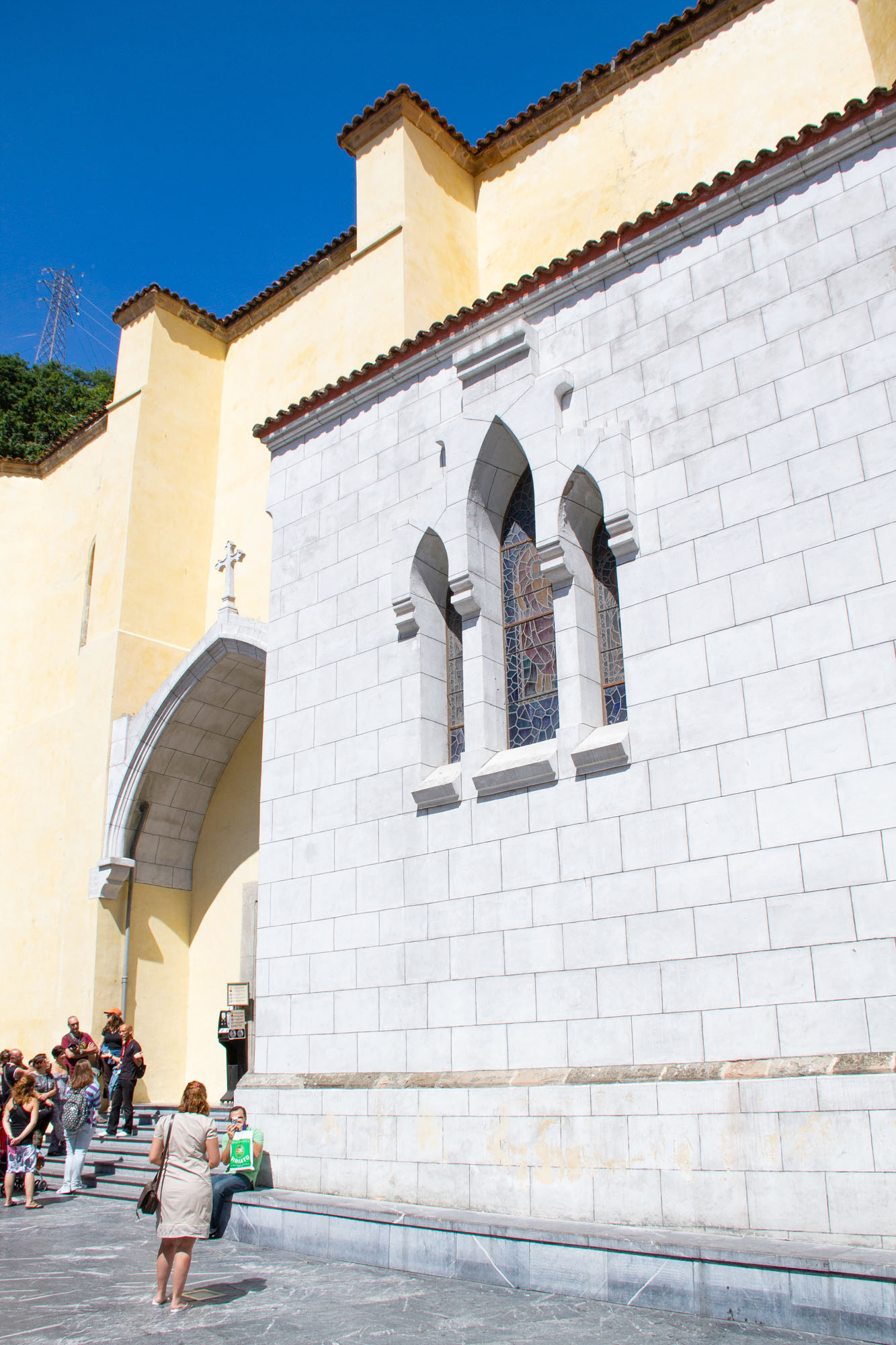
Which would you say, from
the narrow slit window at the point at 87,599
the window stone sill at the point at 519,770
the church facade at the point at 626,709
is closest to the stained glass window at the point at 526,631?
the church facade at the point at 626,709

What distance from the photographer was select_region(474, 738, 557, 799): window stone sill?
757 cm

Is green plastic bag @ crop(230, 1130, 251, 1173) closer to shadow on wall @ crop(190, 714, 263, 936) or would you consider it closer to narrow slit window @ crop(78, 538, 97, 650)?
shadow on wall @ crop(190, 714, 263, 936)

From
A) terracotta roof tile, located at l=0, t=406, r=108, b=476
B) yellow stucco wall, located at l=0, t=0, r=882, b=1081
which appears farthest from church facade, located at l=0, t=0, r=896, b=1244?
terracotta roof tile, located at l=0, t=406, r=108, b=476

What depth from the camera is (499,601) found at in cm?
869

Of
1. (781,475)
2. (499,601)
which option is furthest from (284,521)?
(781,475)

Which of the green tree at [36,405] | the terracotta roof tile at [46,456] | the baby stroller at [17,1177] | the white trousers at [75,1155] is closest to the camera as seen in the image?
the white trousers at [75,1155]

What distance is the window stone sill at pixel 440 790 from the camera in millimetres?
8141

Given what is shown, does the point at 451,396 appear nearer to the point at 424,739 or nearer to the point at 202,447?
the point at 424,739

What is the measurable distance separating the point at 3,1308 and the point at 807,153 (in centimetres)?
881

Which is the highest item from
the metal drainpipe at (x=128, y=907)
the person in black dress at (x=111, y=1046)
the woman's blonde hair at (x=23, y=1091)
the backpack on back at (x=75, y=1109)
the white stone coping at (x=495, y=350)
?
the white stone coping at (x=495, y=350)

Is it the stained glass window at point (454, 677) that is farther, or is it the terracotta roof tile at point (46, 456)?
the terracotta roof tile at point (46, 456)

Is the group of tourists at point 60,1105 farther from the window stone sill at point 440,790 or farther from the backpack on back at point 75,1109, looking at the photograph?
the window stone sill at point 440,790

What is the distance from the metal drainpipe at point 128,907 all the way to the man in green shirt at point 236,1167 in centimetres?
547

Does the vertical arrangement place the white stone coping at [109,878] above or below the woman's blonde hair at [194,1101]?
above
